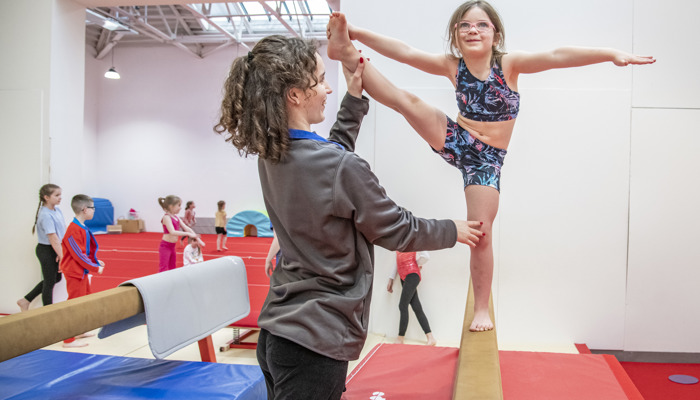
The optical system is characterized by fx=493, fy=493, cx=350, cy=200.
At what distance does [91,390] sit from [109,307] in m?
0.41

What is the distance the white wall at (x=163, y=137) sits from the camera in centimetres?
1403

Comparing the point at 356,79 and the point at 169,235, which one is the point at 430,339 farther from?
the point at 356,79

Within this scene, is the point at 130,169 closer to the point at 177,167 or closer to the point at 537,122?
the point at 177,167

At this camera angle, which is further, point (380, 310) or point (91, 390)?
point (380, 310)

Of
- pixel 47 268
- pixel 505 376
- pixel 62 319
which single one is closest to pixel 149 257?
pixel 47 268

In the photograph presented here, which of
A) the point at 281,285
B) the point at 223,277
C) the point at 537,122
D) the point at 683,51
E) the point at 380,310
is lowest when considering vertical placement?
the point at 380,310

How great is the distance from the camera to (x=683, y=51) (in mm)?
4625

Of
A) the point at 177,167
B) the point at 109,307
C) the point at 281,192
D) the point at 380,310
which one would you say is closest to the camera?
the point at 281,192

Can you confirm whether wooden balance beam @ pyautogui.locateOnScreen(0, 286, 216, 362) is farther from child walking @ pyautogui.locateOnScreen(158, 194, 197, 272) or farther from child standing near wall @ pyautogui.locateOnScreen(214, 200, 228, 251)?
child standing near wall @ pyautogui.locateOnScreen(214, 200, 228, 251)

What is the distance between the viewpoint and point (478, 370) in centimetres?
135

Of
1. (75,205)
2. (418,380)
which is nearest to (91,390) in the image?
(418,380)

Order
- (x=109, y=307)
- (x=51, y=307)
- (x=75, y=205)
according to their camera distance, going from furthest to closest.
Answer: (x=75, y=205)
(x=109, y=307)
(x=51, y=307)

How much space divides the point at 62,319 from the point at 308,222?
1.43 meters

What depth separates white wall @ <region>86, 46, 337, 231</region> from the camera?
46.0 feet
